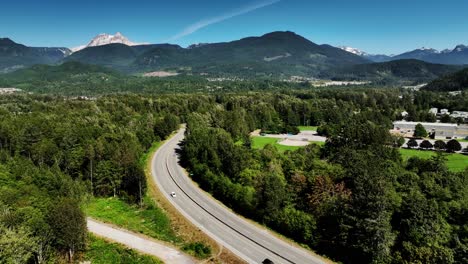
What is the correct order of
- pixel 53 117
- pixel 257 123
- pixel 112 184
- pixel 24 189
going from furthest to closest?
pixel 257 123 → pixel 53 117 → pixel 112 184 → pixel 24 189

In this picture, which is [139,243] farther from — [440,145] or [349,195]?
[440,145]

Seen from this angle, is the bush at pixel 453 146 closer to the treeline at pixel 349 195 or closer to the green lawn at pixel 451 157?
the green lawn at pixel 451 157

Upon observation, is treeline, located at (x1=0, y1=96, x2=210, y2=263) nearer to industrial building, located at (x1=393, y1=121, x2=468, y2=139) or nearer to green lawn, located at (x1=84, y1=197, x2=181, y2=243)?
green lawn, located at (x1=84, y1=197, x2=181, y2=243)

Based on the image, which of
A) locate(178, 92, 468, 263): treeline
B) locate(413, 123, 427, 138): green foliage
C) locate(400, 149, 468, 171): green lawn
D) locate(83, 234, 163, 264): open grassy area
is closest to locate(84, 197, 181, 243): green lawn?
locate(83, 234, 163, 264): open grassy area

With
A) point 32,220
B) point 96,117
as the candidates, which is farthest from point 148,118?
point 32,220

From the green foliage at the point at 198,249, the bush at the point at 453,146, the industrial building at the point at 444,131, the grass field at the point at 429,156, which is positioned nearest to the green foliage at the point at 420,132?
the industrial building at the point at 444,131

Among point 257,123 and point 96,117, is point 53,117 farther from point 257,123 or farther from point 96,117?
point 257,123
